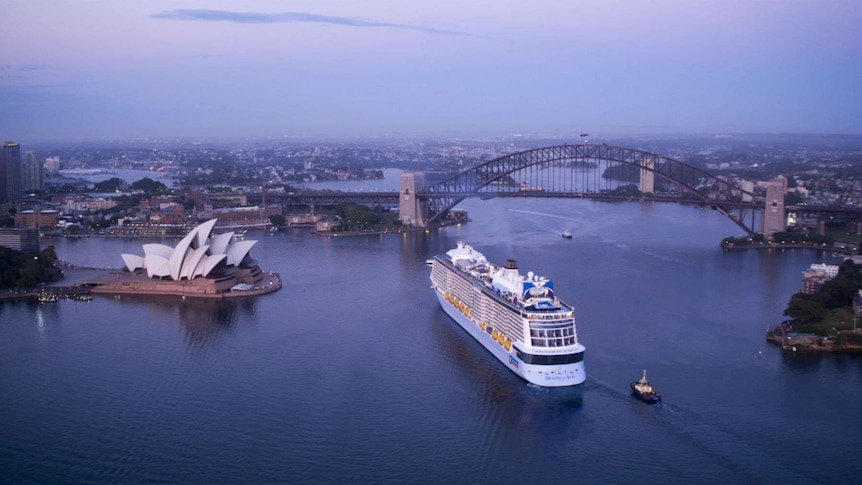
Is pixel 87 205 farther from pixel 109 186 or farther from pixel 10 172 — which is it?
pixel 109 186

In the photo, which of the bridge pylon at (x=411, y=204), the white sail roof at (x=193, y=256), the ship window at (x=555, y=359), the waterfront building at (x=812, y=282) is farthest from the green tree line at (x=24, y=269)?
the waterfront building at (x=812, y=282)

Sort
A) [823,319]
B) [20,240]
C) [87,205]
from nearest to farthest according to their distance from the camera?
[823,319] < [20,240] < [87,205]

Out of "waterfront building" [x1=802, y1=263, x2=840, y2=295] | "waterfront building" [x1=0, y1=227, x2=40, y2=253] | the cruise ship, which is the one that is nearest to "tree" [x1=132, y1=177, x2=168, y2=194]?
"waterfront building" [x1=0, y1=227, x2=40, y2=253]

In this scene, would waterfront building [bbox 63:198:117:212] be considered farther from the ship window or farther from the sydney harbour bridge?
the ship window

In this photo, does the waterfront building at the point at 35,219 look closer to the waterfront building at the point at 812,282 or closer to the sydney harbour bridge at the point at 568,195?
the sydney harbour bridge at the point at 568,195

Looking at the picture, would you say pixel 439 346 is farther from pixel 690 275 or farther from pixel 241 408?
pixel 690 275

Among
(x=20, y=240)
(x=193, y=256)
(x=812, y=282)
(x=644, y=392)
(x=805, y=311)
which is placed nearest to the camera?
(x=644, y=392)

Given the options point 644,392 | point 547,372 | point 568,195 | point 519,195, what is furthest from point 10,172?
point 644,392
